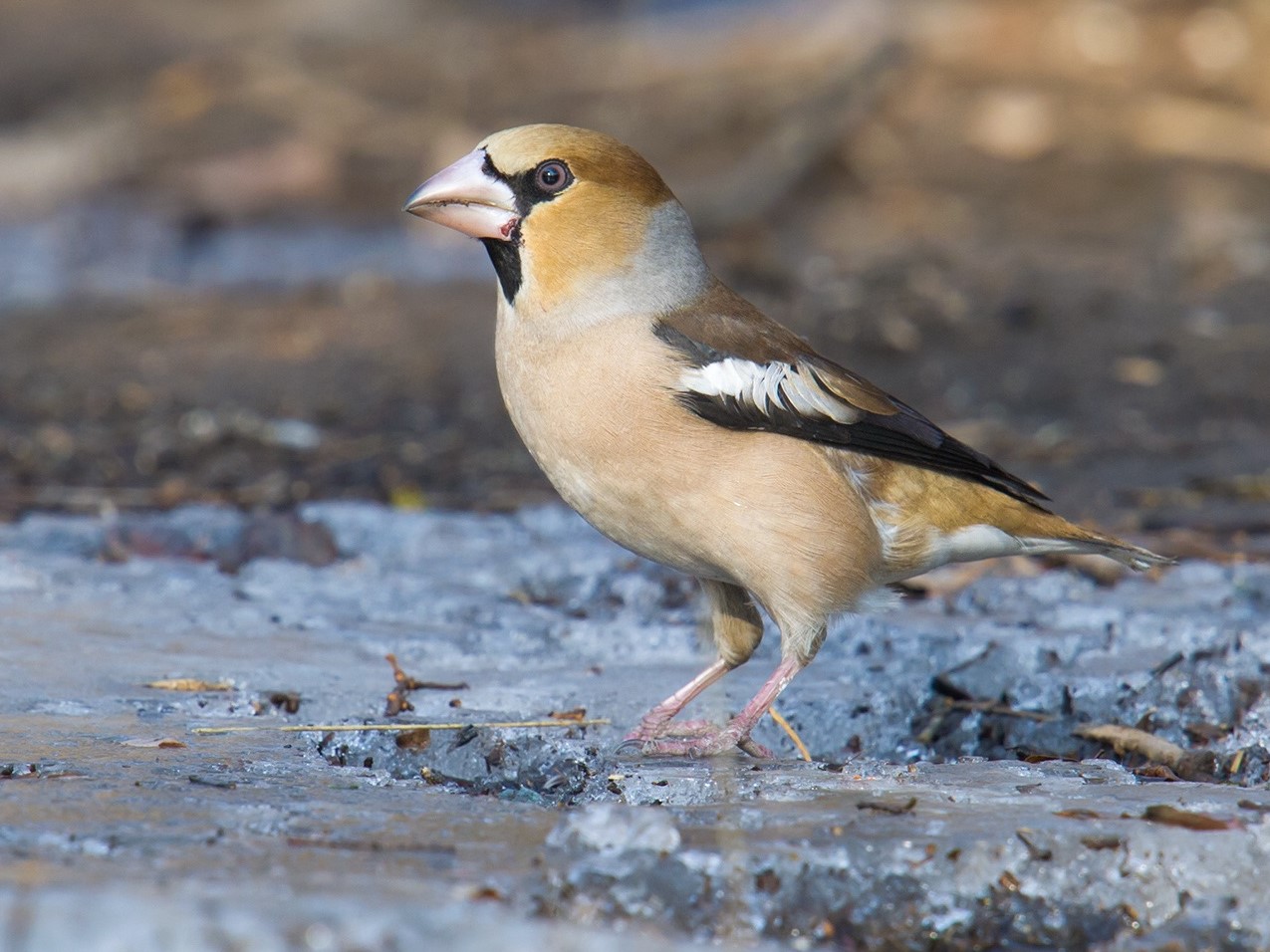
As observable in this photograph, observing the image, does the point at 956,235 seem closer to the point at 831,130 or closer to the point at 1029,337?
the point at 831,130

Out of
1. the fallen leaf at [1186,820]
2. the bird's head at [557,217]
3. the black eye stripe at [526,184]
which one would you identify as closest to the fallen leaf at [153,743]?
the bird's head at [557,217]

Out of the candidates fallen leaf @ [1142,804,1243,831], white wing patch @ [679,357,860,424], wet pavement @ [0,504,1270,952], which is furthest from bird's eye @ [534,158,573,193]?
fallen leaf @ [1142,804,1243,831]

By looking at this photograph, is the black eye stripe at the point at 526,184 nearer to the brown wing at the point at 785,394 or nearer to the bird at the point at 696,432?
the bird at the point at 696,432

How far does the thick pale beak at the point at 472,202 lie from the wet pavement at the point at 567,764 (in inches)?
47.8

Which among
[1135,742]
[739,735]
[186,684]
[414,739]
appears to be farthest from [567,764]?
[1135,742]

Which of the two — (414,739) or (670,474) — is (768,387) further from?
(414,739)

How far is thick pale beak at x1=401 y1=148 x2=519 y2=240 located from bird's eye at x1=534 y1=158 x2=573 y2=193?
83 mm

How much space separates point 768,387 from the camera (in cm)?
418

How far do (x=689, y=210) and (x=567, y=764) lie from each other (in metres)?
8.62

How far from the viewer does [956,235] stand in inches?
499

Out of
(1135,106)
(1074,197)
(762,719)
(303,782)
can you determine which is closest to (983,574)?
(762,719)

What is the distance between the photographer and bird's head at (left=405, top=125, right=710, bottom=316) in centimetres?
428

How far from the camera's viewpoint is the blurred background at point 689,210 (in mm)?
8016

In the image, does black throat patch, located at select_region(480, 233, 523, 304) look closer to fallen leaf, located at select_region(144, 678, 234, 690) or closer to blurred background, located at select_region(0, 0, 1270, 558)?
fallen leaf, located at select_region(144, 678, 234, 690)
